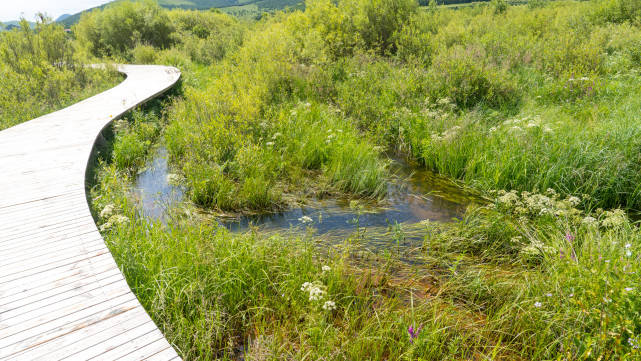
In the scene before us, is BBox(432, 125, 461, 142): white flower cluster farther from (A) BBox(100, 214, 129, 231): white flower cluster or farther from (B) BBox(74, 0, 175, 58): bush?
(B) BBox(74, 0, 175, 58): bush

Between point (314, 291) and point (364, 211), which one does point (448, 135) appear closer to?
point (364, 211)

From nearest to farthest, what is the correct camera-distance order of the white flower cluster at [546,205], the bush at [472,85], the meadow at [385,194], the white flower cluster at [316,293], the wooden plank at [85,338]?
the wooden plank at [85,338], the white flower cluster at [316,293], the meadow at [385,194], the white flower cluster at [546,205], the bush at [472,85]

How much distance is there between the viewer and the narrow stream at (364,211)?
423cm

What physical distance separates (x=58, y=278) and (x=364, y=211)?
3.36 metres

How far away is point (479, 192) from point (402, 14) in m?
8.15

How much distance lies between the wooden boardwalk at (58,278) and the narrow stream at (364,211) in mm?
953

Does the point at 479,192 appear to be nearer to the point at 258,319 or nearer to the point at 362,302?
the point at 362,302

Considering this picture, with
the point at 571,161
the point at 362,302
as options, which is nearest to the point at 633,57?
the point at 571,161

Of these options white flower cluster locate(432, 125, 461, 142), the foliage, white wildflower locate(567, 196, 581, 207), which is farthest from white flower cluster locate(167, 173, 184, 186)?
the foliage

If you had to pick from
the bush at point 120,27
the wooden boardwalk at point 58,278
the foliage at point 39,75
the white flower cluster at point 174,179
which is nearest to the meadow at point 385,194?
the white flower cluster at point 174,179

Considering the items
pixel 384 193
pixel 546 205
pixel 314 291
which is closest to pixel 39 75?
pixel 384 193

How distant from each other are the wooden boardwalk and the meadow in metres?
0.31

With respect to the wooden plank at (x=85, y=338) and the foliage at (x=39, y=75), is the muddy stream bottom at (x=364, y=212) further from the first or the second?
the foliage at (x=39, y=75)

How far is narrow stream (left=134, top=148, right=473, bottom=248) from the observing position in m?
4.23
